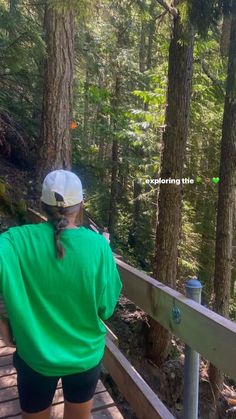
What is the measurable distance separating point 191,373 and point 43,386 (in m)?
0.74

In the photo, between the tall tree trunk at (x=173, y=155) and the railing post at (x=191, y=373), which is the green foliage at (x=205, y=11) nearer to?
the tall tree trunk at (x=173, y=155)

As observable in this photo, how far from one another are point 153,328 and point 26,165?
3.85 meters

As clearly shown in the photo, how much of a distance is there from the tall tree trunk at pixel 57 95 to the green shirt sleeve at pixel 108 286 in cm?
560

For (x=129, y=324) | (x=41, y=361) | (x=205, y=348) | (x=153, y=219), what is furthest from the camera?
(x=153, y=219)

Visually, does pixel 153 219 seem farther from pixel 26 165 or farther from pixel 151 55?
pixel 151 55

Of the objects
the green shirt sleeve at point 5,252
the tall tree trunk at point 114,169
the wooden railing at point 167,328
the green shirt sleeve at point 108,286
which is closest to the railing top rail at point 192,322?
the wooden railing at point 167,328

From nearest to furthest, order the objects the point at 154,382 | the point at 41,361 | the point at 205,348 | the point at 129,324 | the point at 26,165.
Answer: the point at 41,361, the point at 205,348, the point at 154,382, the point at 129,324, the point at 26,165

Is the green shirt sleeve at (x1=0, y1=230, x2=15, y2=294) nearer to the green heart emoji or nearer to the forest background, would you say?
the forest background

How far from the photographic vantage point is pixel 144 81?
16.7 m

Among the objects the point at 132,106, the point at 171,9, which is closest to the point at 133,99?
the point at 132,106

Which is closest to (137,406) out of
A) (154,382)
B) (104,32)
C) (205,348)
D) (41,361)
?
(205,348)

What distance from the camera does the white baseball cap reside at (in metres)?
1.69

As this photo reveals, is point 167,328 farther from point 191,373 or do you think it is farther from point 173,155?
point 173,155

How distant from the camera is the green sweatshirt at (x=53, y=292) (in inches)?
64.1
